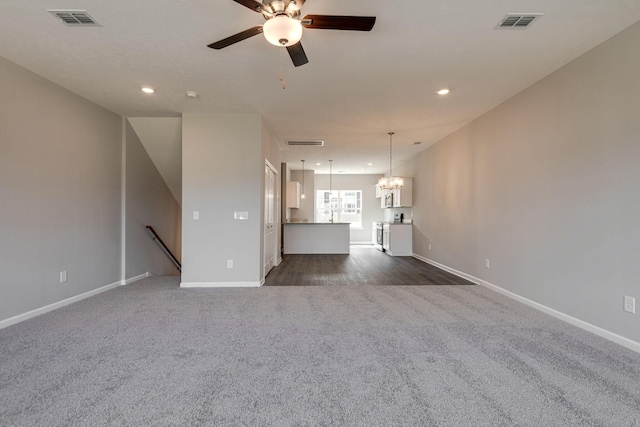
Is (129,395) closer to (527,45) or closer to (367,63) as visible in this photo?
(367,63)

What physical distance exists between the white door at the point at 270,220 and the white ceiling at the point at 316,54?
4.38 ft

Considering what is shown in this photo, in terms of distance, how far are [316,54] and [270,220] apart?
3469mm

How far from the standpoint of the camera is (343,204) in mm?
11398

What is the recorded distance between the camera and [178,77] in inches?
131

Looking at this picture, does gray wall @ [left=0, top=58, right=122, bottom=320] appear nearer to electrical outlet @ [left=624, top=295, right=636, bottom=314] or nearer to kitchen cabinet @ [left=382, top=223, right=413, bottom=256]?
electrical outlet @ [left=624, top=295, right=636, bottom=314]

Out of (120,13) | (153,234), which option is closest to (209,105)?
(120,13)

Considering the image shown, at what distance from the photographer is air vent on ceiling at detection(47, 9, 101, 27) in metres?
2.26

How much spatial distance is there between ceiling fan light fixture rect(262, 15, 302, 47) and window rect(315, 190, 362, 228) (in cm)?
954

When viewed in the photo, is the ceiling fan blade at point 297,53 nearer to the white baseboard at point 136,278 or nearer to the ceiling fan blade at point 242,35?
the ceiling fan blade at point 242,35

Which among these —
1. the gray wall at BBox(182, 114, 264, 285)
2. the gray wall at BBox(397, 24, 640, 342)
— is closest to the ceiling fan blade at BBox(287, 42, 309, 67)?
the gray wall at BBox(182, 114, 264, 285)

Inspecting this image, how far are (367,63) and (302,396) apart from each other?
119 inches

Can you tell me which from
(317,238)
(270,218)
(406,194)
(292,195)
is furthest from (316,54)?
(292,195)

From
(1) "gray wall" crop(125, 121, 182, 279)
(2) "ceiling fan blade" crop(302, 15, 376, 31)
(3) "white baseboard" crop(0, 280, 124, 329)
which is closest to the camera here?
(2) "ceiling fan blade" crop(302, 15, 376, 31)

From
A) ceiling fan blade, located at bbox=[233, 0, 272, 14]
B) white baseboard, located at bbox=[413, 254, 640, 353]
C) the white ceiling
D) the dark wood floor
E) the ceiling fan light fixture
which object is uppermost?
the white ceiling
